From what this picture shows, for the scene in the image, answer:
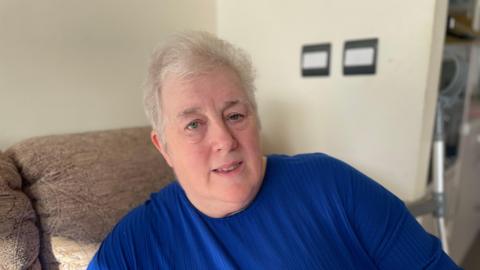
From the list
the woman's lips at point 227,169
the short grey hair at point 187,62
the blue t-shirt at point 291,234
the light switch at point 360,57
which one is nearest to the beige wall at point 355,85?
the light switch at point 360,57

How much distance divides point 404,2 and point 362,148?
22.0 inches

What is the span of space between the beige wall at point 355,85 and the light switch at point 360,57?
0.02m

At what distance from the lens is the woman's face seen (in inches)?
32.7

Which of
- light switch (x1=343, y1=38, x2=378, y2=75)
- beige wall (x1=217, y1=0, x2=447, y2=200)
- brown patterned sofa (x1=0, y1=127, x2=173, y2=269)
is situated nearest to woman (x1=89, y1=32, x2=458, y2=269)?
brown patterned sofa (x1=0, y1=127, x2=173, y2=269)

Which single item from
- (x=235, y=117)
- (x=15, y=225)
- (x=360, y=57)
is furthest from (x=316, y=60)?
(x=15, y=225)

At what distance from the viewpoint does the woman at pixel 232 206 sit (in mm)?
837

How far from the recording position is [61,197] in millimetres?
978

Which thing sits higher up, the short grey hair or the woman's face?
the short grey hair

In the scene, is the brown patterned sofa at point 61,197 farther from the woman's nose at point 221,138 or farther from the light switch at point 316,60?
Result: the light switch at point 316,60

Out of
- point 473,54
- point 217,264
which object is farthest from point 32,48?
point 473,54

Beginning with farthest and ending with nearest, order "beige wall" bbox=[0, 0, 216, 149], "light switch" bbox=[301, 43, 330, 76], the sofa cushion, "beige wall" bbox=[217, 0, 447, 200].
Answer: "light switch" bbox=[301, 43, 330, 76] < "beige wall" bbox=[217, 0, 447, 200] < "beige wall" bbox=[0, 0, 216, 149] < the sofa cushion

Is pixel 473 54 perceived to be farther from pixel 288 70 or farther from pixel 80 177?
pixel 80 177

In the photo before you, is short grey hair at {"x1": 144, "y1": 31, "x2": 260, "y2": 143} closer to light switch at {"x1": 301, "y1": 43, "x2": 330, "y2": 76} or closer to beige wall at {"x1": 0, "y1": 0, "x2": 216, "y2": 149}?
beige wall at {"x1": 0, "y1": 0, "x2": 216, "y2": 149}

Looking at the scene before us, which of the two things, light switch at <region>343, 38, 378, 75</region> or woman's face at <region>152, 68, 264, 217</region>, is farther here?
light switch at <region>343, 38, 378, 75</region>
